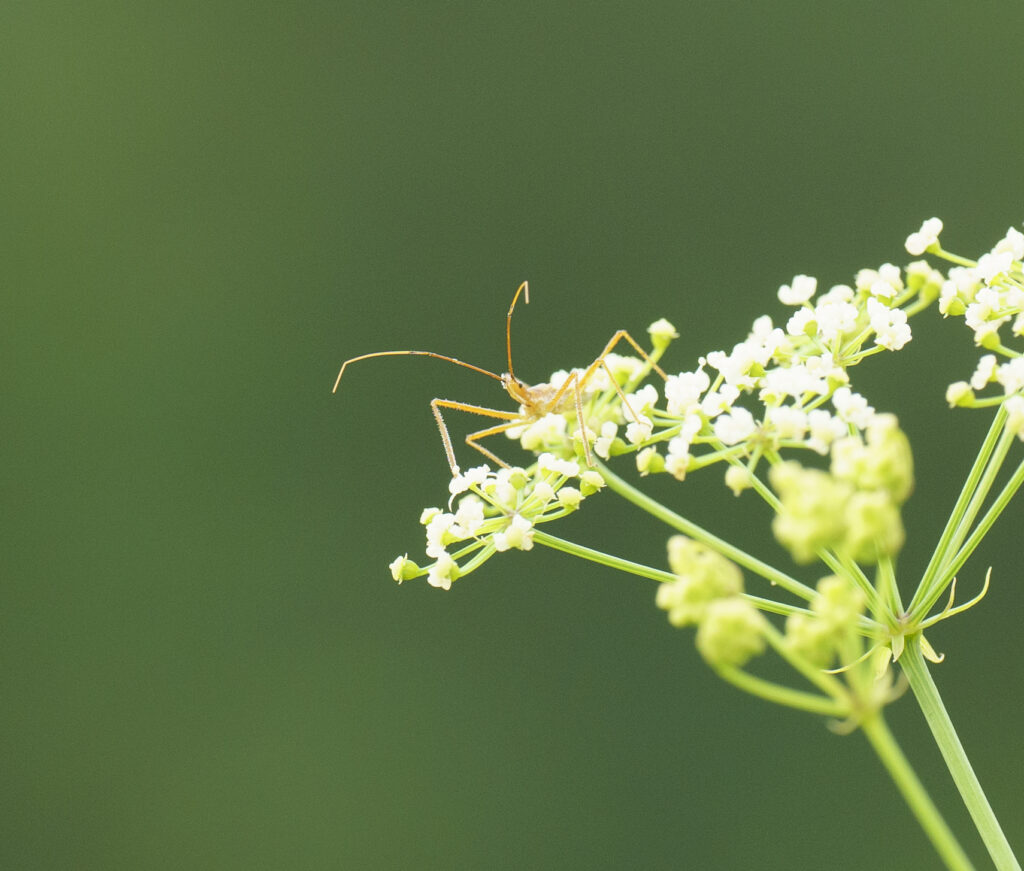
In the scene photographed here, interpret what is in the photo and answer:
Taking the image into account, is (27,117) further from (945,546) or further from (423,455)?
(945,546)

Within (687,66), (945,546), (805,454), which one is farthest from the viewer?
(687,66)

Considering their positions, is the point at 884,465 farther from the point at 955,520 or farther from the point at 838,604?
the point at 955,520

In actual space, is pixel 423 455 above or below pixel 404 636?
above

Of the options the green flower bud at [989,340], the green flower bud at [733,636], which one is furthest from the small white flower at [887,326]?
the green flower bud at [733,636]

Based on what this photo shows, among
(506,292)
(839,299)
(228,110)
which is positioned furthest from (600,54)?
(839,299)

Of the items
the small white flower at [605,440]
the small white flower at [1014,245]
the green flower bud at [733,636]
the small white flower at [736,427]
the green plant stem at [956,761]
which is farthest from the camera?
the small white flower at [605,440]

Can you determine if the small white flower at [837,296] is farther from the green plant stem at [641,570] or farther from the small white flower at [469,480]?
the small white flower at [469,480]
